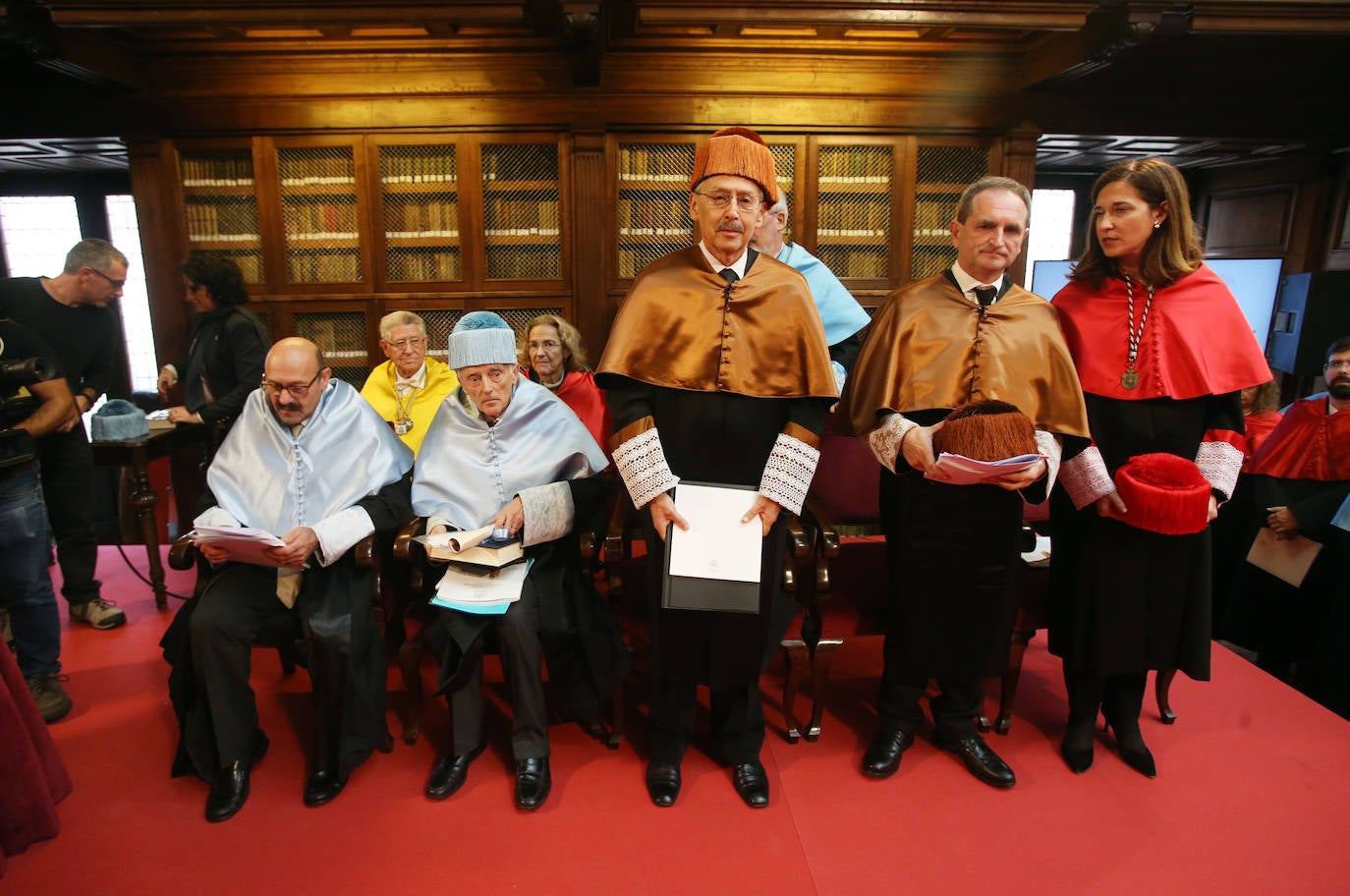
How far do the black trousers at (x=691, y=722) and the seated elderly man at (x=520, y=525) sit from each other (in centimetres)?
25

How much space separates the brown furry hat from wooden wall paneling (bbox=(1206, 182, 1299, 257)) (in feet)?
18.9

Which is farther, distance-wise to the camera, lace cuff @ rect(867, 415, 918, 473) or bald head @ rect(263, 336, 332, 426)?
bald head @ rect(263, 336, 332, 426)

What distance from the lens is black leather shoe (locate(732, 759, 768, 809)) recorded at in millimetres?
2234

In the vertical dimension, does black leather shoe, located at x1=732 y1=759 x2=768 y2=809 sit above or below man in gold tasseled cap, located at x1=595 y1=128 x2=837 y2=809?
below

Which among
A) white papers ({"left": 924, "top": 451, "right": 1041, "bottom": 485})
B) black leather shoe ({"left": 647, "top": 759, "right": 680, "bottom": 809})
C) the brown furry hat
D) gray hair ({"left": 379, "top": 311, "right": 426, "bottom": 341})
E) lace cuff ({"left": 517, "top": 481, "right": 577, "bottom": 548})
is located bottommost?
black leather shoe ({"left": 647, "top": 759, "right": 680, "bottom": 809})

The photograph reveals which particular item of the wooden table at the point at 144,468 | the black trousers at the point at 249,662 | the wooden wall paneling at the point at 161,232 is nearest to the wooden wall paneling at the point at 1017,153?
the black trousers at the point at 249,662

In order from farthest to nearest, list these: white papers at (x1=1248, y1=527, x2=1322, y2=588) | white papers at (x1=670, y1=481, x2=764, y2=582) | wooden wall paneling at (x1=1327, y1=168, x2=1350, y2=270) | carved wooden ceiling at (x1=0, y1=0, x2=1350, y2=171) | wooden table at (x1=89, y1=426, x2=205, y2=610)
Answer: wooden wall paneling at (x1=1327, y1=168, x2=1350, y2=270), carved wooden ceiling at (x1=0, y1=0, x2=1350, y2=171), wooden table at (x1=89, y1=426, x2=205, y2=610), white papers at (x1=1248, y1=527, x2=1322, y2=588), white papers at (x1=670, y1=481, x2=764, y2=582)

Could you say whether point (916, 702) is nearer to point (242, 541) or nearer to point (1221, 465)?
point (1221, 465)

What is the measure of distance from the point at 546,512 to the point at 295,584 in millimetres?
845

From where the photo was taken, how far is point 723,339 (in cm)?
205

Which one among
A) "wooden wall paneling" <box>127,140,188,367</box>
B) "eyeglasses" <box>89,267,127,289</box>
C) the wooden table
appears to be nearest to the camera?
"eyeglasses" <box>89,267,127,289</box>

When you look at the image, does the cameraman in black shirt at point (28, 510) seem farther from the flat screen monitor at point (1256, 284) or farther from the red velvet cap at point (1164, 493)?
the flat screen monitor at point (1256, 284)

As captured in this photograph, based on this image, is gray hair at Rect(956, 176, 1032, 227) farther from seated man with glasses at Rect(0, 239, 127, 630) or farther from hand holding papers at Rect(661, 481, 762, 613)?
seated man with glasses at Rect(0, 239, 127, 630)

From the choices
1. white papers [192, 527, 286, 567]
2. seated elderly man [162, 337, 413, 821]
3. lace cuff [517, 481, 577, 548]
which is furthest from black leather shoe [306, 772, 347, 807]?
lace cuff [517, 481, 577, 548]
